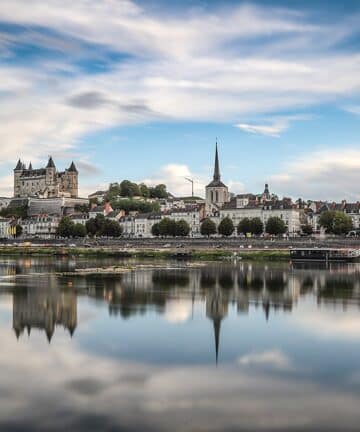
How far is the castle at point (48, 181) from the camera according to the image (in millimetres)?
151000

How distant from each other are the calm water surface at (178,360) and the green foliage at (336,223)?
53.4 meters

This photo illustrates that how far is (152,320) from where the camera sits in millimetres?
22344

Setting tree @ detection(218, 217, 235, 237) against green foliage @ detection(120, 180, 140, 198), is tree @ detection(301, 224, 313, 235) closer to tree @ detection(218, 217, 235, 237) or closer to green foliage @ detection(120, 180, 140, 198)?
tree @ detection(218, 217, 235, 237)

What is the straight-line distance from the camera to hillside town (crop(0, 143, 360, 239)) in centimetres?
9094

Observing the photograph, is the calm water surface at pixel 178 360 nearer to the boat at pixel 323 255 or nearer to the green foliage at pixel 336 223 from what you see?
the boat at pixel 323 255

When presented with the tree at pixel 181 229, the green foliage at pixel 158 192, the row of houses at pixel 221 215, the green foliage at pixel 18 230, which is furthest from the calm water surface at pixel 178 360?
the green foliage at pixel 158 192

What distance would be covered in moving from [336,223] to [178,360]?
70870 millimetres

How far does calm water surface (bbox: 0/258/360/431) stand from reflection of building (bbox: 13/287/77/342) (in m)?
0.07

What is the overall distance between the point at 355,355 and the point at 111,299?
1346cm

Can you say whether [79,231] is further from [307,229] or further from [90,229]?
[307,229]

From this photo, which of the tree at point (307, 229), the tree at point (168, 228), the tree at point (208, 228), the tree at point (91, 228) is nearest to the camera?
the tree at point (168, 228)

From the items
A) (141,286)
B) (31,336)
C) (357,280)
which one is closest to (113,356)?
(31,336)

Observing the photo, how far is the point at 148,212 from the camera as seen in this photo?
120 m

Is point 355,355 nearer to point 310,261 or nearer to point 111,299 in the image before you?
point 111,299
